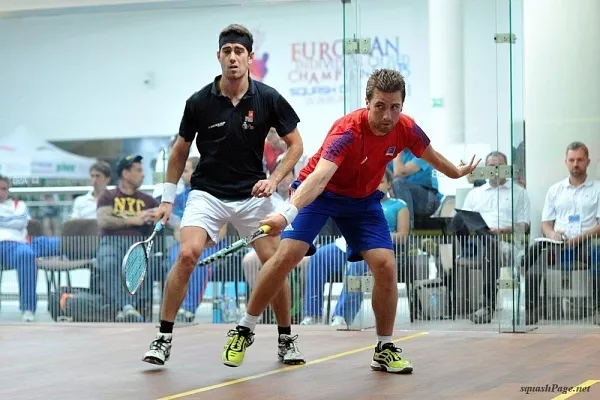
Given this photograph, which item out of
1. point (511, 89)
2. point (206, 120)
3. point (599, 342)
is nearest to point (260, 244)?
point (206, 120)

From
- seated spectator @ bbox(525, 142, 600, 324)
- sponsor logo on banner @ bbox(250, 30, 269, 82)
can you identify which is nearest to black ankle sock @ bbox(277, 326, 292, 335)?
seated spectator @ bbox(525, 142, 600, 324)

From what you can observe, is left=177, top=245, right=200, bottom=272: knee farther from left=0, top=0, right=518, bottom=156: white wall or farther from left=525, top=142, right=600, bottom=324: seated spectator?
left=0, top=0, right=518, bottom=156: white wall

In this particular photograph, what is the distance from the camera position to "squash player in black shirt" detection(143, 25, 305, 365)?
20.5 feet

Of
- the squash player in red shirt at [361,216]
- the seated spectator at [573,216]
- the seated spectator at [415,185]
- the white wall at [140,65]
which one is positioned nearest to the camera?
the squash player in red shirt at [361,216]

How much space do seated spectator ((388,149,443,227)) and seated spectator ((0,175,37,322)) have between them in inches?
121

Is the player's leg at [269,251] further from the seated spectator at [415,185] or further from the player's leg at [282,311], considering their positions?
the seated spectator at [415,185]

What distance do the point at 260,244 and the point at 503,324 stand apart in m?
2.71

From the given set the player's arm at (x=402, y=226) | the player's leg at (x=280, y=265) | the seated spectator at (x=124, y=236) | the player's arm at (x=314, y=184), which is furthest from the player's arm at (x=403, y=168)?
the player's arm at (x=314, y=184)

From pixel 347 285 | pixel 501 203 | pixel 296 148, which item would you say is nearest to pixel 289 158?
pixel 296 148

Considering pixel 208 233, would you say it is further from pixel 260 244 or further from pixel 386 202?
pixel 386 202

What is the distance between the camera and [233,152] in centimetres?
628

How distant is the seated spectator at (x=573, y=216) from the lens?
8391mm

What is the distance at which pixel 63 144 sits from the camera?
10156mm

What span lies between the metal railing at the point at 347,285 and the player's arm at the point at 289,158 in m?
1.75
